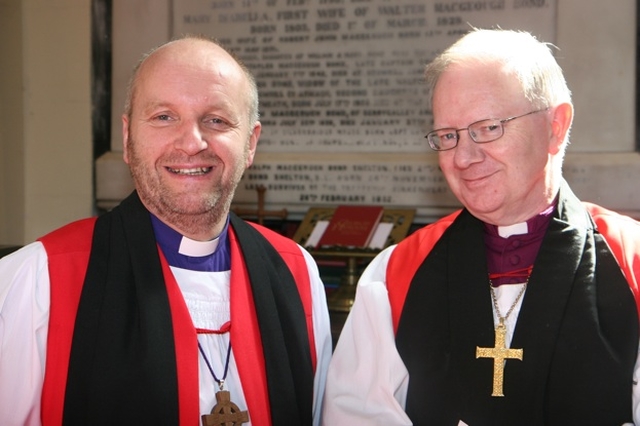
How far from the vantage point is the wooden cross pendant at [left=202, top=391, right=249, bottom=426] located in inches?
104

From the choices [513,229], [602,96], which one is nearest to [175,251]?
[513,229]

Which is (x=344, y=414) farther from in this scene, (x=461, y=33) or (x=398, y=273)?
(x=461, y=33)

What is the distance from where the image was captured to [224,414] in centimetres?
265

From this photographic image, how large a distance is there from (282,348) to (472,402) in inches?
29.0

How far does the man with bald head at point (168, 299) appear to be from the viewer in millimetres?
2590

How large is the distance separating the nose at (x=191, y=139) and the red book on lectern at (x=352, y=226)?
2250 millimetres

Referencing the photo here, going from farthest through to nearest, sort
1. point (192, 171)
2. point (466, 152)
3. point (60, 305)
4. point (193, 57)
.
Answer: point (193, 57), point (192, 171), point (60, 305), point (466, 152)

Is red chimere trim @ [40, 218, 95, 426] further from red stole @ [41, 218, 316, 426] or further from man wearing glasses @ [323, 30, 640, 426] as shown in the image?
man wearing glasses @ [323, 30, 640, 426]

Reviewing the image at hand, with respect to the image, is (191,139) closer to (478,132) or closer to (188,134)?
(188,134)

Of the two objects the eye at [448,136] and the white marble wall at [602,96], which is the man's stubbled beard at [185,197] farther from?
the white marble wall at [602,96]

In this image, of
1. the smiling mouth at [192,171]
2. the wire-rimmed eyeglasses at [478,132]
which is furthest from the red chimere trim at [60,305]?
the wire-rimmed eyeglasses at [478,132]

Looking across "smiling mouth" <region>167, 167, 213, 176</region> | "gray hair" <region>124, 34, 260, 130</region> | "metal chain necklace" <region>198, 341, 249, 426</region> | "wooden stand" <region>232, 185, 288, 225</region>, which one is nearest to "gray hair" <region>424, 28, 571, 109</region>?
"gray hair" <region>124, 34, 260, 130</region>

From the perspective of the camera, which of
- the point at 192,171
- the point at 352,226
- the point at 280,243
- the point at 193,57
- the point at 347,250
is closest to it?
the point at 192,171

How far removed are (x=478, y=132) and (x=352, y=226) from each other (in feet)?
8.51
